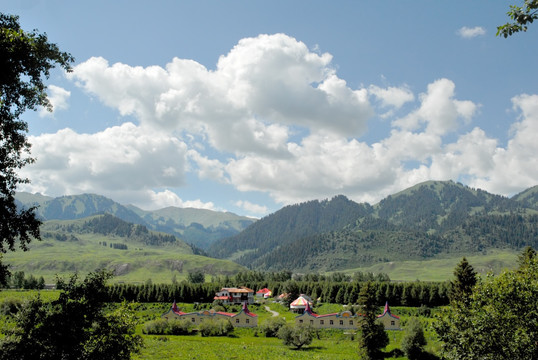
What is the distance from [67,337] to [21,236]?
5.49m

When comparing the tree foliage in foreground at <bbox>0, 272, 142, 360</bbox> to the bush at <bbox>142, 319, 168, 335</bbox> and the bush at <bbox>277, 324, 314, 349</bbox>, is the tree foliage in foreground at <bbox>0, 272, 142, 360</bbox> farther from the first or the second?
the bush at <bbox>142, 319, 168, 335</bbox>

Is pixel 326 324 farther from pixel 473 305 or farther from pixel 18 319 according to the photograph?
pixel 18 319

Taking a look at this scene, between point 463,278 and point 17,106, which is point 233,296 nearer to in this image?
point 463,278

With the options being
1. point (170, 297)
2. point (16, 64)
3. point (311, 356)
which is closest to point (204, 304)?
point (170, 297)

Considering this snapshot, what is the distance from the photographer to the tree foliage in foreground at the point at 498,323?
830 inches

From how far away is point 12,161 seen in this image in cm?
1911

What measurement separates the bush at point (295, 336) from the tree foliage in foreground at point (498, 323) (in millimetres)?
56616

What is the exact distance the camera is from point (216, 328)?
9100cm

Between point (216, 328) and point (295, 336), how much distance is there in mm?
22714

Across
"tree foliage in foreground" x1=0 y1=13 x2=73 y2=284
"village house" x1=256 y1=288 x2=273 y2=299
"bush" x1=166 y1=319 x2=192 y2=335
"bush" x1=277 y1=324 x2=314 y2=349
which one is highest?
"tree foliage in foreground" x1=0 y1=13 x2=73 y2=284

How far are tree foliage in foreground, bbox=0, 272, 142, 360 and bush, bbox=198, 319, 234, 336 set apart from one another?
73012 millimetres

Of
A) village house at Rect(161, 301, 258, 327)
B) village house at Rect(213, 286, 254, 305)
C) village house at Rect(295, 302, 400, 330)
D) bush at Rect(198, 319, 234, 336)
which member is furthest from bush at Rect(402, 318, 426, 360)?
village house at Rect(213, 286, 254, 305)

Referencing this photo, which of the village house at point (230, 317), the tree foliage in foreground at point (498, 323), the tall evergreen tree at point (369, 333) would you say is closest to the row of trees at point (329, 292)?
the village house at point (230, 317)

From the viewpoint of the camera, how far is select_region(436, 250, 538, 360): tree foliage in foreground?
21078 millimetres
